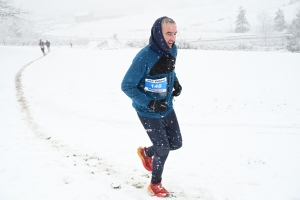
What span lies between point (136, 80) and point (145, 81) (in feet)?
0.54

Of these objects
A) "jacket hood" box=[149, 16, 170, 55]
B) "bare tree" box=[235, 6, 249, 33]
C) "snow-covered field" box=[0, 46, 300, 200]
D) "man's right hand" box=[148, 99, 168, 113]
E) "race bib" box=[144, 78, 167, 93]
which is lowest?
"snow-covered field" box=[0, 46, 300, 200]

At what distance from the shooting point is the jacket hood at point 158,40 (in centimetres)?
290

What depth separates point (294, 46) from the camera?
38.4 meters

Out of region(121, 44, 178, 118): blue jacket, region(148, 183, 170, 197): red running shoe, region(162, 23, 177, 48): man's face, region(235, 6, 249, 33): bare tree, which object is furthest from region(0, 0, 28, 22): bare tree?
region(235, 6, 249, 33): bare tree

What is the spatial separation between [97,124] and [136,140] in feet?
5.88

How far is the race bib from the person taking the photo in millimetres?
3133

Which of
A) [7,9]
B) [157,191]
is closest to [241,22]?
[7,9]

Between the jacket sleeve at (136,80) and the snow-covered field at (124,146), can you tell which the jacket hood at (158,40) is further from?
the snow-covered field at (124,146)

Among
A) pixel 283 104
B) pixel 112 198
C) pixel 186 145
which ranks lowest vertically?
pixel 283 104

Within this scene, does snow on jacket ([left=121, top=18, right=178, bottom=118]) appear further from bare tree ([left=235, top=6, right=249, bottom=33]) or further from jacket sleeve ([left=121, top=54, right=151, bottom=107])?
bare tree ([left=235, top=6, right=249, bottom=33])

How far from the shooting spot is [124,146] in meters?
5.82

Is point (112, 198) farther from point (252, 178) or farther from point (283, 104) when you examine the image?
point (283, 104)

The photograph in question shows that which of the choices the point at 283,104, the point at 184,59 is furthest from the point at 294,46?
the point at 283,104

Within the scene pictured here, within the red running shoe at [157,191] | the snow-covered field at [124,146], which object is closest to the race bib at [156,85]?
the red running shoe at [157,191]
